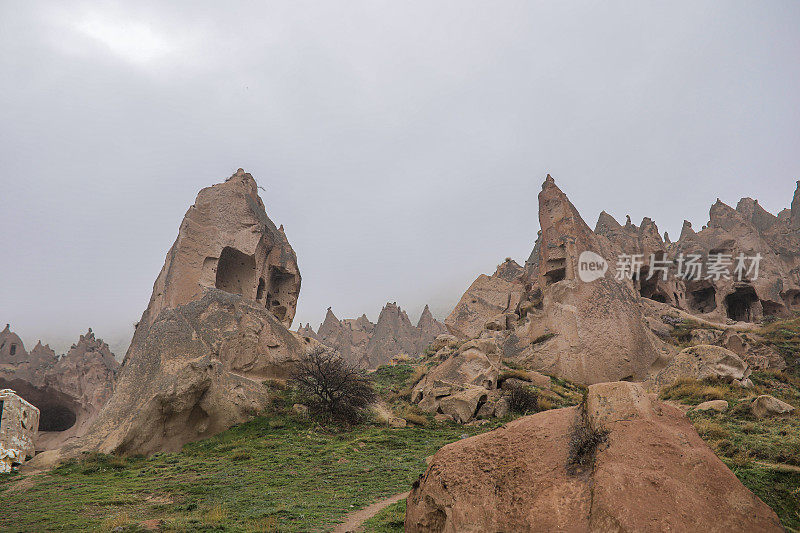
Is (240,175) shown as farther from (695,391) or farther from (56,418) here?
(56,418)

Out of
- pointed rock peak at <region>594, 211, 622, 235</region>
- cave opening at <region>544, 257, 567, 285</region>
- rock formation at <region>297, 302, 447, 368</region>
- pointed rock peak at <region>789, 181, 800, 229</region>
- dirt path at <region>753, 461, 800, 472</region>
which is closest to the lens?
dirt path at <region>753, 461, 800, 472</region>

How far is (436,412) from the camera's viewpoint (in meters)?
16.7

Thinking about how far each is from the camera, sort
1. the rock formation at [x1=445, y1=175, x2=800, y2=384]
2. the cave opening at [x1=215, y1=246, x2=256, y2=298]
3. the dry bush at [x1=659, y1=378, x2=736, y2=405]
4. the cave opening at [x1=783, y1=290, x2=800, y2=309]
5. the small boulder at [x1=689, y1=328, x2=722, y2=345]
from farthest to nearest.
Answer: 1. the cave opening at [x1=783, y1=290, x2=800, y2=309]
2. the cave opening at [x1=215, y1=246, x2=256, y2=298]
3. the small boulder at [x1=689, y1=328, x2=722, y2=345]
4. the rock formation at [x1=445, y1=175, x2=800, y2=384]
5. the dry bush at [x1=659, y1=378, x2=736, y2=405]

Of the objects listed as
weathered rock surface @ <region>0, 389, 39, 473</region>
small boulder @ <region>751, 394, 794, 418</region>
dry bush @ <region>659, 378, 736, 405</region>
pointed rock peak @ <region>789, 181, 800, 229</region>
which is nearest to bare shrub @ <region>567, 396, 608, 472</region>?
small boulder @ <region>751, 394, 794, 418</region>

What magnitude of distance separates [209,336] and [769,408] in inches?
724

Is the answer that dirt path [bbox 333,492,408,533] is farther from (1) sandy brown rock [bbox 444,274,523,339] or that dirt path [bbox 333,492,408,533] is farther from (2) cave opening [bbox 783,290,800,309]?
(2) cave opening [bbox 783,290,800,309]

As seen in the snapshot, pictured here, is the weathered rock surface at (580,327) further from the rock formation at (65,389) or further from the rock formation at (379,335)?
the rock formation at (379,335)

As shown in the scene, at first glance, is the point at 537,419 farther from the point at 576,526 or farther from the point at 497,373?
the point at 497,373

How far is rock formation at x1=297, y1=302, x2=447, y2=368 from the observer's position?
6272 cm

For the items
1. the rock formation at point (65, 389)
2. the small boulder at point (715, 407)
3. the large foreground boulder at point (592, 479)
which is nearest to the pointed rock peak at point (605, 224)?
the small boulder at point (715, 407)

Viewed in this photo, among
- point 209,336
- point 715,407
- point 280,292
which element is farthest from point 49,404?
point 715,407

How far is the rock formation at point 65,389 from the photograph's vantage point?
1334 inches

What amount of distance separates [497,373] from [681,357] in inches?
267

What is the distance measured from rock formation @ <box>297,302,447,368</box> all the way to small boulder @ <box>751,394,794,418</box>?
166ft
